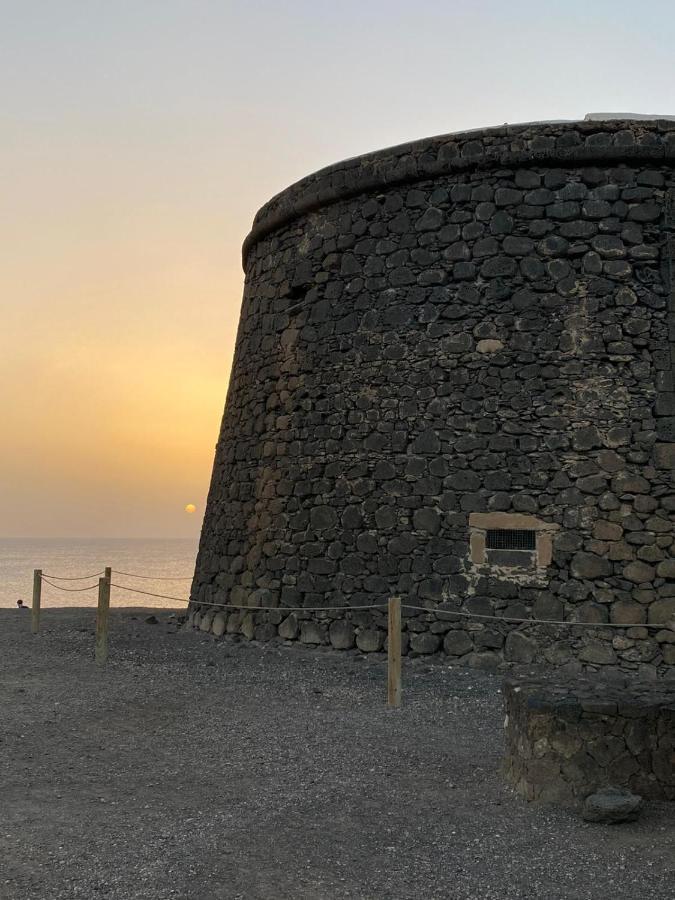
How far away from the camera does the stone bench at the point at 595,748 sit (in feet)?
16.1

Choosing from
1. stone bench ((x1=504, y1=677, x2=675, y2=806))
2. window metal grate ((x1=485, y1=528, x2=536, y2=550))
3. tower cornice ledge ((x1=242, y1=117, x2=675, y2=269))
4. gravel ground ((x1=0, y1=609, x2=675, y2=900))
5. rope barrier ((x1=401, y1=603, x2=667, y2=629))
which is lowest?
gravel ground ((x1=0, y1=609, x2=675, y2=900))

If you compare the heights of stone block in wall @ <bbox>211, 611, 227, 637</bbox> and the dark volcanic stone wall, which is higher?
the dark volcanic stone wall

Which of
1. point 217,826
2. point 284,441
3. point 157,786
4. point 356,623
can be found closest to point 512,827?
point 217,826

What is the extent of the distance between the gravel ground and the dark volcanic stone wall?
4.14ft

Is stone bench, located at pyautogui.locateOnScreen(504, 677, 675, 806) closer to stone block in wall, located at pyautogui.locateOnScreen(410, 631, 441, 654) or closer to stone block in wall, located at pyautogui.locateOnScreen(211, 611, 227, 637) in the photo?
stone block in wall, located at pyautogui.locateOnScreen(410, 631, 441, 654)

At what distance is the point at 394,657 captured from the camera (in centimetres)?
759

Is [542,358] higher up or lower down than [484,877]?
higher up

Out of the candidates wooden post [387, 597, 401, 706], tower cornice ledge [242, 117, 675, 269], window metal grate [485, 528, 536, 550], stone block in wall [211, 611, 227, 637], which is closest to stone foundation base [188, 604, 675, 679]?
window metal grate [485, 528, 536, 550]

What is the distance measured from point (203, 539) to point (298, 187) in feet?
16.9

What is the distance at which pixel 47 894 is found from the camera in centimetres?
371

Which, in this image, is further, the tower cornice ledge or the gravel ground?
the tower cornice ledge

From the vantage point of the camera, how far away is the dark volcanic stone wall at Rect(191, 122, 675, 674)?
8.73 m

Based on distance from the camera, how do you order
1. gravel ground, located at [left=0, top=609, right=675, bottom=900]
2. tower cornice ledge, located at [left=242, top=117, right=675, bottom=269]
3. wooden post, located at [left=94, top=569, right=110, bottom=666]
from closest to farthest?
gravel ground, located at [left=0, top=609, right=675, bottom=900] → tower cornice ledge, located at [left=242, top=117, right=675, bottom=269] → wooden post, located at [left=94, top=569, right=110, bottom=666]

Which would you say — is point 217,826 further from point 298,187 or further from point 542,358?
point 298,187
